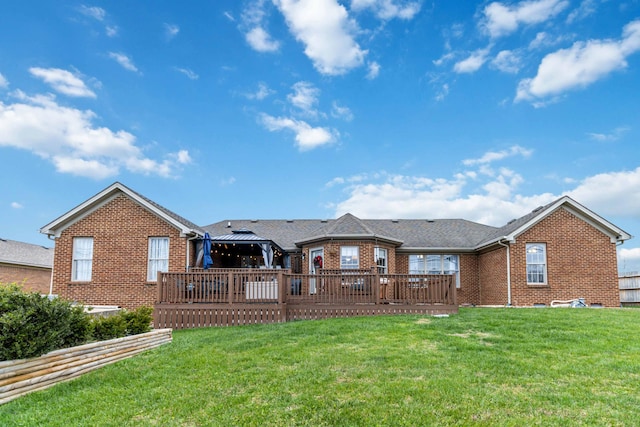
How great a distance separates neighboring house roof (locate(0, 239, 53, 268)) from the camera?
22.5 metres

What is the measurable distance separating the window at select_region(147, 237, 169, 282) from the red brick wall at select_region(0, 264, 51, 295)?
1058 cm

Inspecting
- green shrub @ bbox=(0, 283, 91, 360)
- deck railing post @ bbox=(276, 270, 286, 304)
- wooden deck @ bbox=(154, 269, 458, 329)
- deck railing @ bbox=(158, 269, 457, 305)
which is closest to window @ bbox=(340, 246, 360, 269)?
deck railing @ bbox=(158, 269, 457, 305)

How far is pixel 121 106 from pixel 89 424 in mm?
16395

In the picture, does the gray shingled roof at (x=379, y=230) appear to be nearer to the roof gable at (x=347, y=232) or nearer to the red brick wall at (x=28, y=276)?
the roof gable at (x=347, y=232)

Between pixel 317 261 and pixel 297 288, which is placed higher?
pixel 317 261

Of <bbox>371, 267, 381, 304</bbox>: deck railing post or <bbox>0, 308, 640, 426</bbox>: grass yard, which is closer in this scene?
<bbox>0, 308, 640, 426</bbox>: grass yard

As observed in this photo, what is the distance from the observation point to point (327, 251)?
16.9m

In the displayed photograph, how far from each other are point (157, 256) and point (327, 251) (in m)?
6.59

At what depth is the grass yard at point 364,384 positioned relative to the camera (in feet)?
13.9

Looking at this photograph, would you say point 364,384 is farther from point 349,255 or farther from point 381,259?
point 381,259

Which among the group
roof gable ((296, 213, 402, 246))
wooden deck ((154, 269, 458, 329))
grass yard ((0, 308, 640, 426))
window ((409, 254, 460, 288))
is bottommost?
grass yard ((0, 308, 640, 426))

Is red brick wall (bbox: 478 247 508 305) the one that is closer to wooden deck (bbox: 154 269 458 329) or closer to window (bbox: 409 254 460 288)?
window (bbox: 409 254 460 288)

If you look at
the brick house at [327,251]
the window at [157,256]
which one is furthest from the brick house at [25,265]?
the window at [157,256]

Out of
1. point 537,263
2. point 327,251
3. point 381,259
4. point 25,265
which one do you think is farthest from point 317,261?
point 25,265
